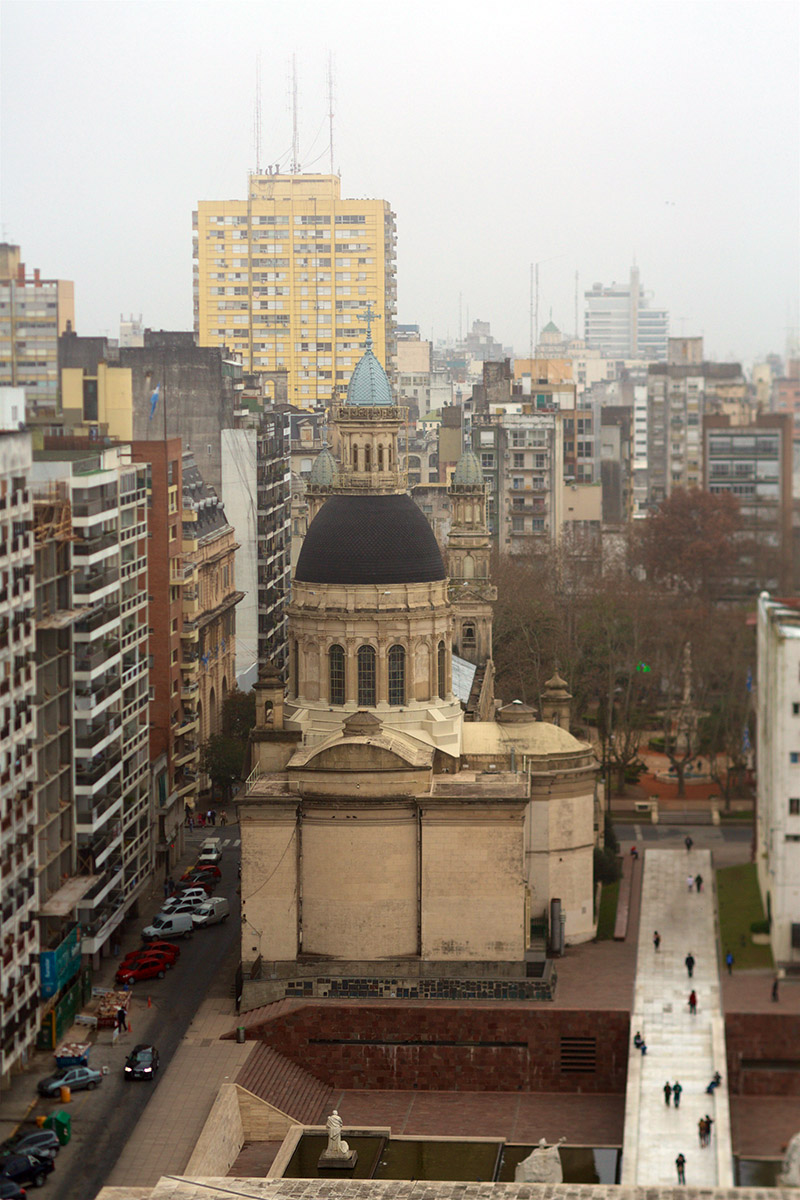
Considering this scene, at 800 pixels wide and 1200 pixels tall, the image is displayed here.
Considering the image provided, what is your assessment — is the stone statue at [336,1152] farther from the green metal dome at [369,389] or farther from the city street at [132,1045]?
the green metal dome at [369,389]

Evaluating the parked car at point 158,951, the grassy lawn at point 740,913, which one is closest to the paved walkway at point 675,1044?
the grassy lawn at point 740,913

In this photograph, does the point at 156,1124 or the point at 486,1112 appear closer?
the point at 156,1124

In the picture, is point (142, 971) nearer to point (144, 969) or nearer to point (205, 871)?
point (144, 969)

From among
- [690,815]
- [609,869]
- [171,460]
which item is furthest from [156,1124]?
[690,815]

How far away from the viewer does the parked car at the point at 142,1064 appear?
71688 millimetres

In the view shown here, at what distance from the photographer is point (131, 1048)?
244 ft

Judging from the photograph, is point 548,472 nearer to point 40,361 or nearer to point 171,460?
point 40,361

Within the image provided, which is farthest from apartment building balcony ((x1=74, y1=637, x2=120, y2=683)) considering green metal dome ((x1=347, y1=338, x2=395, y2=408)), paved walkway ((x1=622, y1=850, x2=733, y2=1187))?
paved walkway ((x1=622, y1=850, x2=733, y2=1187))

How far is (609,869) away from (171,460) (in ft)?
87.8

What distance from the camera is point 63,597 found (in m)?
78.1

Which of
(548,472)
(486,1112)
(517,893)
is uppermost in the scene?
(548,472)

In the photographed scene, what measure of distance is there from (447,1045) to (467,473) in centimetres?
4894

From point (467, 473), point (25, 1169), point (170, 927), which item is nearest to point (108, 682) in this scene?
point (170, 927)

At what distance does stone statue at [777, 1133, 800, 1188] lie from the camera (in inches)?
2457
